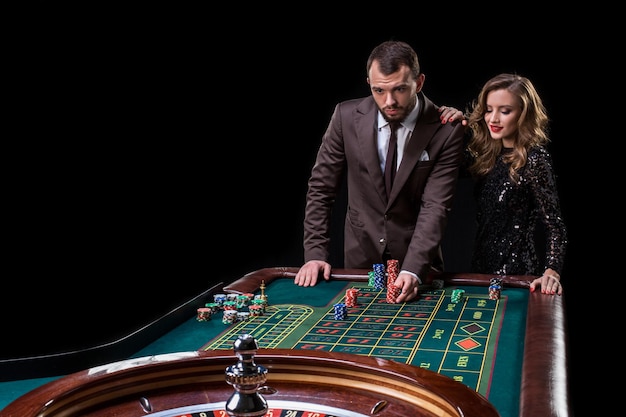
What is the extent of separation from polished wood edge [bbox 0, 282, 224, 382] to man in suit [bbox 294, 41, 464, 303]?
1073 millimetres

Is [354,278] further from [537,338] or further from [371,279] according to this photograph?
[537,338]

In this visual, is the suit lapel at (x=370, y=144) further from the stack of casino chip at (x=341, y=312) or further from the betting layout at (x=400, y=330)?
the stack of casino chip at (x=341, y=312)

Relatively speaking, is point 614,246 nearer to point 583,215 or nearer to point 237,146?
→ point 583,215

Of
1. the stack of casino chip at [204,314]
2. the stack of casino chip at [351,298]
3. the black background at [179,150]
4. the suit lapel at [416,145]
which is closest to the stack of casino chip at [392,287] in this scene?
the stack of casino chip at [351,298]

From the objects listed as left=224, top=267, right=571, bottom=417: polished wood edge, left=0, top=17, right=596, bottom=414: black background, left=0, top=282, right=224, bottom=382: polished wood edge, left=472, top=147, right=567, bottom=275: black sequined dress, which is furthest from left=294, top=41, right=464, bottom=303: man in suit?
left=0, top=17, right=596, bottom=414: black background

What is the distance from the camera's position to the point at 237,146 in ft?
20.0

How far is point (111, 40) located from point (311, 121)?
6.94 feet

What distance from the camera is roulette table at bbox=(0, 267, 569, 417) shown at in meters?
1.53

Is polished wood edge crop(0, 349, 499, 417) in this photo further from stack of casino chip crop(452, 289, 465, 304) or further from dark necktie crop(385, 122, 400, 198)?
dark necktie crop(385, 122, 400, 198)

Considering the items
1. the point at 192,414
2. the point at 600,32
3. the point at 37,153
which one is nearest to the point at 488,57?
the point at 600,32

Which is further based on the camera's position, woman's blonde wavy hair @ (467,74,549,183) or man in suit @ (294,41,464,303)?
woman's blonde wavy hair @ (467,74,549,183)

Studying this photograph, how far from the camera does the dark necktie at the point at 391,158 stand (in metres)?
3.66

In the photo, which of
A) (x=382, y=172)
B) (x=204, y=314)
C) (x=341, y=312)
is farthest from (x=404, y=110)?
(x=204, y=314)

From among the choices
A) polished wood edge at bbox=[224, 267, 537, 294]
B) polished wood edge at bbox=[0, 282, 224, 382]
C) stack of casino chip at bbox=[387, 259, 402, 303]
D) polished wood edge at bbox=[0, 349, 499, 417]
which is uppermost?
polished wood edge at bbox=[0, 349, 499, 417]
